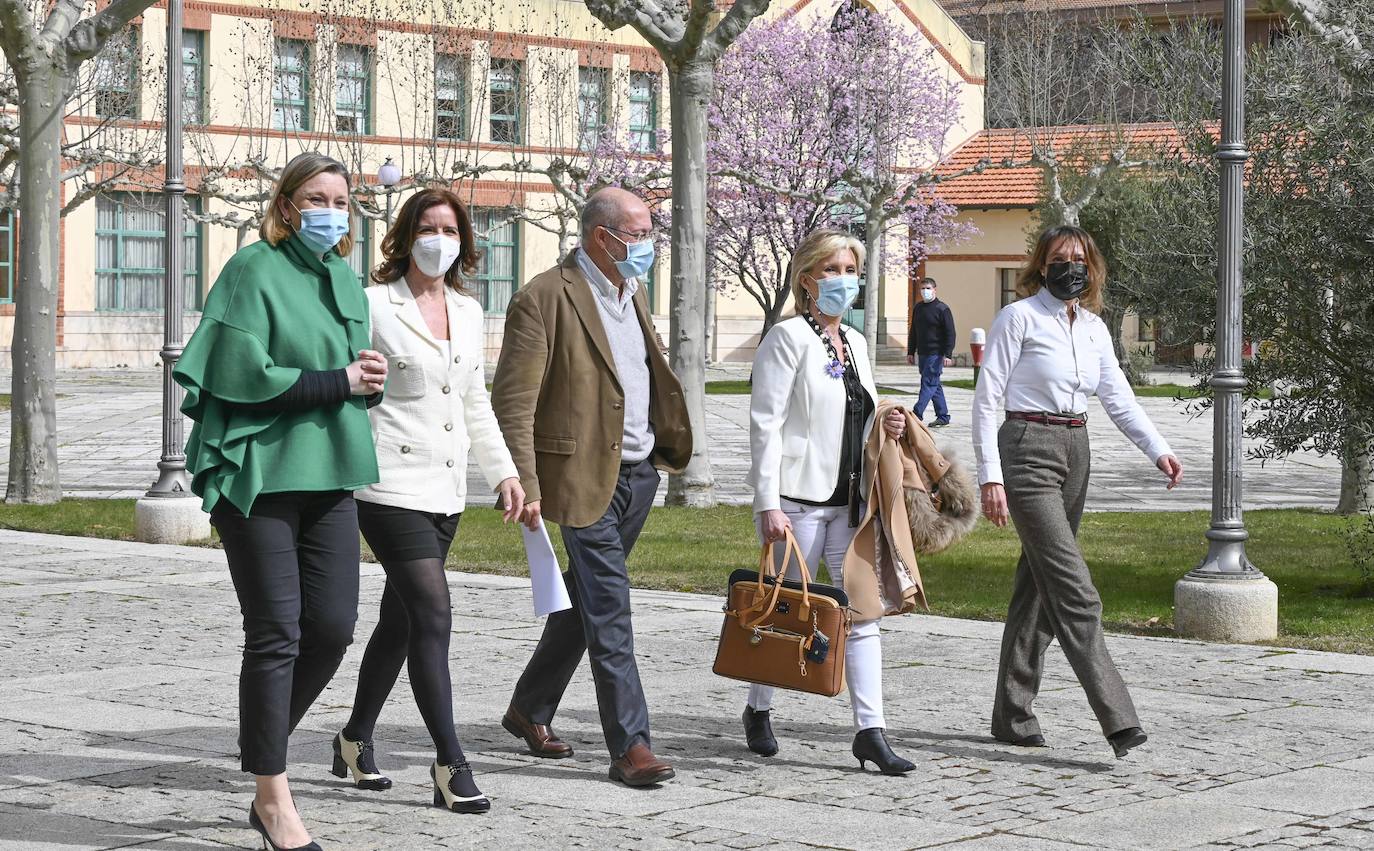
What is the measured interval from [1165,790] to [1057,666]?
2.38m

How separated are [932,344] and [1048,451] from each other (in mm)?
18407

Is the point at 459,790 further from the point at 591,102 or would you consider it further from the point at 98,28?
the point at 591,102

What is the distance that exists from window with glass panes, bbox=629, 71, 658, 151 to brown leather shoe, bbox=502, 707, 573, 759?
3797 centimetres

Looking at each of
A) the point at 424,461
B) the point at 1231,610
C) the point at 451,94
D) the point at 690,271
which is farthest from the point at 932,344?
the point at 424,461

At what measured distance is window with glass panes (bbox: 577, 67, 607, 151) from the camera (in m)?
42.0

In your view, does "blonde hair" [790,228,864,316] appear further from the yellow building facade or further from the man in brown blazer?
the yellow building facade

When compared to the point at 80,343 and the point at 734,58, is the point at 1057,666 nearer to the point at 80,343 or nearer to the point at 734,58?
the point at 734,58

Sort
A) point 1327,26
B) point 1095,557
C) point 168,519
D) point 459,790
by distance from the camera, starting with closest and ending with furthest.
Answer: point 459,790 < point 1327,26 < point 1095,557 < point 168,519

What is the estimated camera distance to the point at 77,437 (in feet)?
76.8

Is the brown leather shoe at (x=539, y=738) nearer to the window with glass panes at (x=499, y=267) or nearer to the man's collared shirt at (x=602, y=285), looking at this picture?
the man's collared shirt at (x=602, y=285)

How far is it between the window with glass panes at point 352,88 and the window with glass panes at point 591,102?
4.23 meters

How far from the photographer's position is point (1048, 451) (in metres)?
6.72

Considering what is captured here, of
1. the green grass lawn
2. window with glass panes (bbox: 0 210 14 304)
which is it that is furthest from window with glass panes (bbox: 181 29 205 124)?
the green grass lawn

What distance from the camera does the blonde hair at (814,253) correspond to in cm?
657
